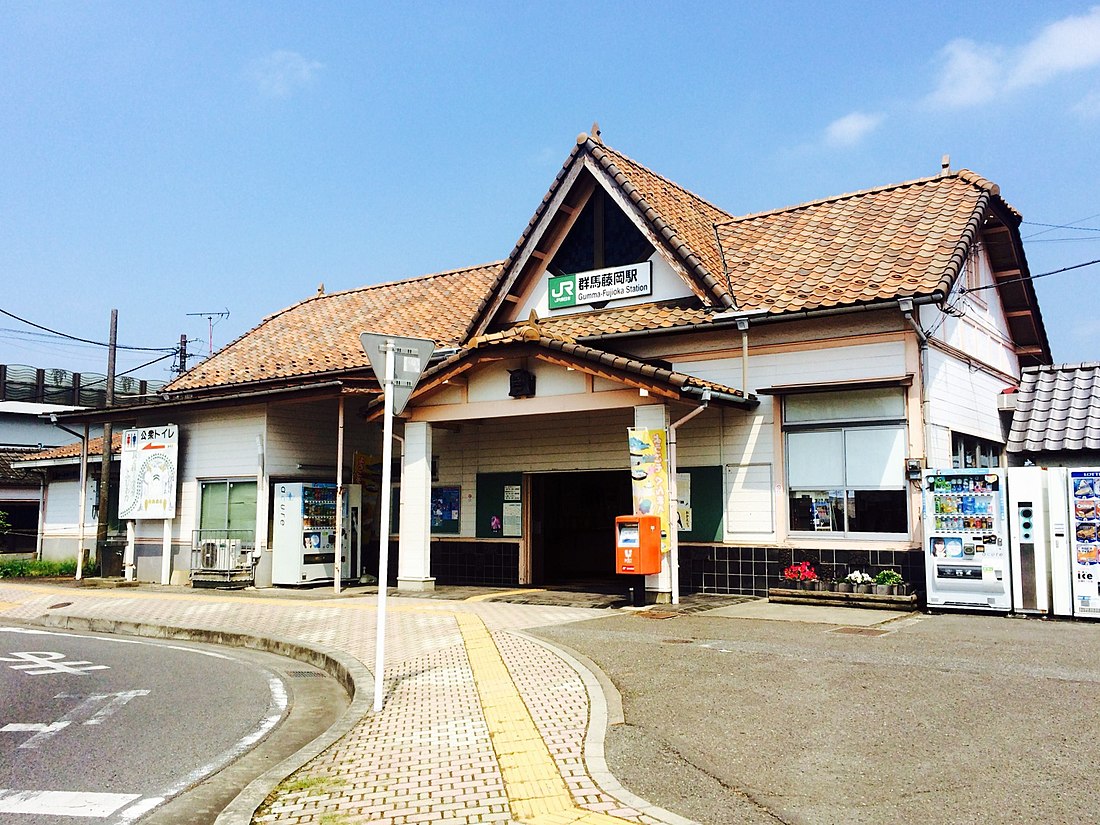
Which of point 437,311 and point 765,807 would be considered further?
point 437,311

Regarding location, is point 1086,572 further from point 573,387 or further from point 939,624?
point 573,387

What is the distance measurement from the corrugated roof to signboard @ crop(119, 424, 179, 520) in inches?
678

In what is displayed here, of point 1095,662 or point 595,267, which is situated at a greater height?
point 595,267

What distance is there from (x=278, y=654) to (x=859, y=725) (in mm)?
7409

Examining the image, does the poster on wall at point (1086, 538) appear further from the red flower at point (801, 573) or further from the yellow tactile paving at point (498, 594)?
the yellow tactile paving at point (498, 594)

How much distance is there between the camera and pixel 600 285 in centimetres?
1739

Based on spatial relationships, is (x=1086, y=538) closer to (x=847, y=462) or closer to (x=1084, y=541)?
(x=1084, y=541)

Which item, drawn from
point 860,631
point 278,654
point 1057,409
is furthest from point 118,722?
point 1057,409

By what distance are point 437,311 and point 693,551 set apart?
31.5 feet

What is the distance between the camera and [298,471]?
1989 cm

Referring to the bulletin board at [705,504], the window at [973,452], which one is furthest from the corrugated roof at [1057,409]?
the bulletin board at [705,504]

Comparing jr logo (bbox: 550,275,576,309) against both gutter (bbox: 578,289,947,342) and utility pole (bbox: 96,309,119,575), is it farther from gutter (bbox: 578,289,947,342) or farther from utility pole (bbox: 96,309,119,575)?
utility pole (bbox: 96,309,119,575)

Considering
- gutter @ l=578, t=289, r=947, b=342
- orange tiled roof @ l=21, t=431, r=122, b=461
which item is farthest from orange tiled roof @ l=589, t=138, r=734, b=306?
orange tiled roof @ l=21, t=431, r=122, b=461

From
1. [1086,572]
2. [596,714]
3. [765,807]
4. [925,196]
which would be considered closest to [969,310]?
[925,196]
